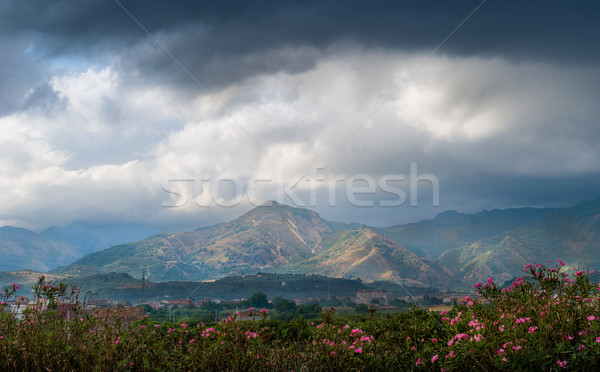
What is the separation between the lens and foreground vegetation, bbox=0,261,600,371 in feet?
18.1

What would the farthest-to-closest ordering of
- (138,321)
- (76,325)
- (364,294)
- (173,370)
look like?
(364,294), (138,321), (76,325), (173,370)

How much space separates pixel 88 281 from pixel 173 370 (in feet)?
654

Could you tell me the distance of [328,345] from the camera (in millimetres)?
6234

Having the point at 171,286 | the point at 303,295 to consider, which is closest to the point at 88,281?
the point at 171,286

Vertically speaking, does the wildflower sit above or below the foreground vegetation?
below

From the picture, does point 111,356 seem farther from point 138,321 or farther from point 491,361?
point 491,361

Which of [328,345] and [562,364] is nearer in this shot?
[562,364]

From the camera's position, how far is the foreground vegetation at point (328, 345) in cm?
550

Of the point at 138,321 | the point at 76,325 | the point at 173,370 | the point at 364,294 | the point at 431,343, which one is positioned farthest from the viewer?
the point at 364,294

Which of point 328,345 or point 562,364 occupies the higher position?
point 328,345

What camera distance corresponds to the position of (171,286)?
636 ft

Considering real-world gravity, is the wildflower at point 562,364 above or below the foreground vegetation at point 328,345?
below

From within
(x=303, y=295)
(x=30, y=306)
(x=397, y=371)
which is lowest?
(x=303, y=295)

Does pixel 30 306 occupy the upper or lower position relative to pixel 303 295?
upper
